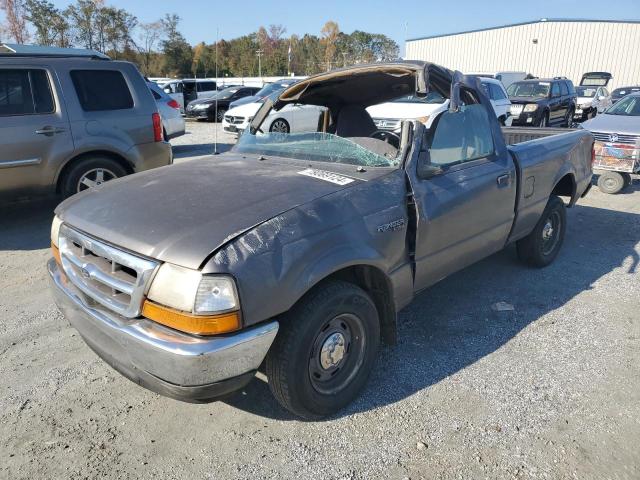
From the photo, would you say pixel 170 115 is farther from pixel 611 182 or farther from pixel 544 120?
pixel 544 120

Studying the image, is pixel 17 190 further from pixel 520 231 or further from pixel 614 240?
pixel 614 240

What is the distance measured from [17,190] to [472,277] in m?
5.19

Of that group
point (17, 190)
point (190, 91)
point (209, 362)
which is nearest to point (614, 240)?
point (209, 362)

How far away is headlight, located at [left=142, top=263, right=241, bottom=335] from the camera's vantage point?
2.16 m

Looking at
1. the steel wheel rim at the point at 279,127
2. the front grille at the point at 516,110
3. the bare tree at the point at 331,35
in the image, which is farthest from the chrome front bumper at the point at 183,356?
the bare tree at the point at 331,35

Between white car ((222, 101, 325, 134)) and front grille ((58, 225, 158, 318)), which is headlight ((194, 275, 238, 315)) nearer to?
front grille ((58, 225, 158, 318))

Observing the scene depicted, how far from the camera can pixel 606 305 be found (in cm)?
426

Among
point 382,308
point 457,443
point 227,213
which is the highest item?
point 227,213

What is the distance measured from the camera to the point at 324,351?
2.66 metres

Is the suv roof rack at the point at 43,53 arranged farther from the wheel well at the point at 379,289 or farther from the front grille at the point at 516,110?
the front grille at the point at 516,110

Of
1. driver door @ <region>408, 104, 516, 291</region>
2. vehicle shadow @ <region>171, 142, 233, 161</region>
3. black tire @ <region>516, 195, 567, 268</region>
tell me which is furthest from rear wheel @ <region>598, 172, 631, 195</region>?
vehicle shadow @ <region>171, 142, 233, 161</region>

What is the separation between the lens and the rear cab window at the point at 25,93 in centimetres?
563

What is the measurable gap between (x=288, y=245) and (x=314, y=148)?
1396 mm

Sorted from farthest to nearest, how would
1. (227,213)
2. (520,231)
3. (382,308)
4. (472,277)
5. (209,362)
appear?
(472,277), (520,231), (382,308), (227,213), (209,362)
